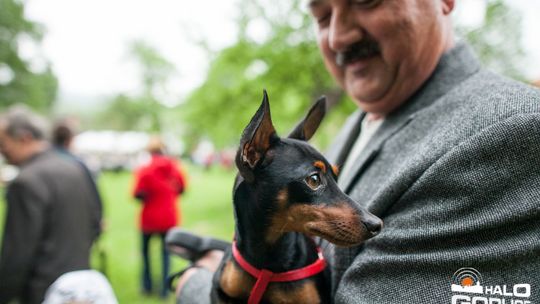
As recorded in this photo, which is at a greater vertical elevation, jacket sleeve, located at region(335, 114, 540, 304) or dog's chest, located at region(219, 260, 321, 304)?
jacket sleeve, located at region(335, 114, 540, 304)

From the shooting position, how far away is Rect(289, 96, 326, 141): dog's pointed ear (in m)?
1.80

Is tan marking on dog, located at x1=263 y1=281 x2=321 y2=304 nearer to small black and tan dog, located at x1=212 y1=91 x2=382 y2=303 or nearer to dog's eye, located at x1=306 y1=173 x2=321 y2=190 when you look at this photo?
small black and tan dog, located at x1=212 y1=91 x2=382 y2=303

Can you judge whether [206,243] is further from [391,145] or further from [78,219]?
[78,219]

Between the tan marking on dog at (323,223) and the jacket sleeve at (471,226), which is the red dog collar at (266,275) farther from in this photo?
the jacket sleeve at (471,226)

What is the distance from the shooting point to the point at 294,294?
155cm

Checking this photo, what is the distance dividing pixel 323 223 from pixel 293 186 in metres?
0.16

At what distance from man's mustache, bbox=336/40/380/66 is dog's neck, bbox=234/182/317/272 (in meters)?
0.76

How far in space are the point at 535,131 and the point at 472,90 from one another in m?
0.42

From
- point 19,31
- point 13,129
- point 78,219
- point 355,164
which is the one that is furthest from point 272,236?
point 19,31

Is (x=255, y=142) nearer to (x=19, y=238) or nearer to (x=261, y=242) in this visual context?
(x=261, y=242)

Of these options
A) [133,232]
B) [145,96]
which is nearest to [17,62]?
[145,96]

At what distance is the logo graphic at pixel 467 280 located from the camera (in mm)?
1184

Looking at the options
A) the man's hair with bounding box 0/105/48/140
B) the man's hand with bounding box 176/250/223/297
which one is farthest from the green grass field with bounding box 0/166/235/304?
the man's hand with bounding box 176/250/223/297

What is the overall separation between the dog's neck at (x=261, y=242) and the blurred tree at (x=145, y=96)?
46.4 m
